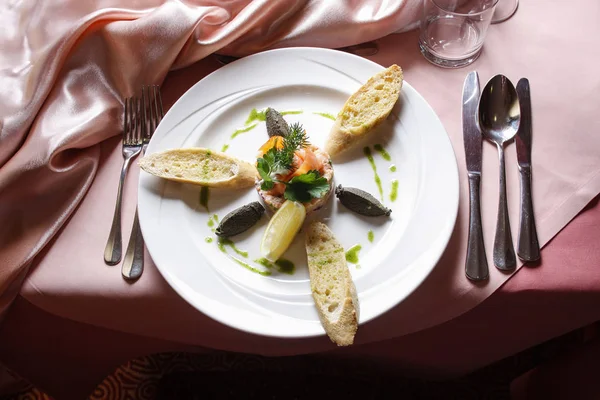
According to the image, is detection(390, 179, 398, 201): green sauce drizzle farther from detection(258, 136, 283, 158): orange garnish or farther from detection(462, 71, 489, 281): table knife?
detection(258, 136, 283, 158): orange garnish

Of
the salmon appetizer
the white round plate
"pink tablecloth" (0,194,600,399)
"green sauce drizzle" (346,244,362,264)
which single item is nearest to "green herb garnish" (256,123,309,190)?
the salmon appetizer

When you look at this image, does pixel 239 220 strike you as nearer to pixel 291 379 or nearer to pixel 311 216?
pixel 311 216

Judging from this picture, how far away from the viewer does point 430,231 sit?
3.65 ft

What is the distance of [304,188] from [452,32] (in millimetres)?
686

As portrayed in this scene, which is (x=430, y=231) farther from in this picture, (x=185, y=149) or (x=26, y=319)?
(x=26, y=319)

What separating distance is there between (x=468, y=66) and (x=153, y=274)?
94 cm

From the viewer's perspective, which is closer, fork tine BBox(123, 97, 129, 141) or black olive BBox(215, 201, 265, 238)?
black olive BBox(215, 201, 265, 238)

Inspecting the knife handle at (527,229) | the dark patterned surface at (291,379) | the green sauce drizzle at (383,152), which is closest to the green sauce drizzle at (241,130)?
the green sauce drizzle at (383,152)

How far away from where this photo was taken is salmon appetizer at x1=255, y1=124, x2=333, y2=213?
1.11 m

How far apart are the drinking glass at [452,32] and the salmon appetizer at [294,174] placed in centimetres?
47

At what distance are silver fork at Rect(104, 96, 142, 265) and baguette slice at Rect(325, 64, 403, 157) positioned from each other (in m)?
0.47

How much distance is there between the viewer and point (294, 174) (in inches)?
45.3

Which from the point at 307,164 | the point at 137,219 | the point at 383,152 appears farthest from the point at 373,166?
the point at 137,219

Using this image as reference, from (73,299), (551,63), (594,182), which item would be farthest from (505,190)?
(73,299)
